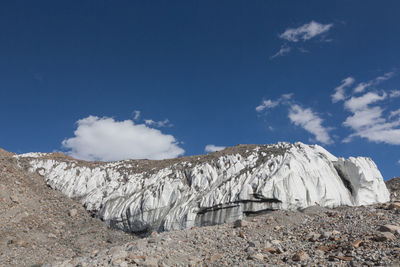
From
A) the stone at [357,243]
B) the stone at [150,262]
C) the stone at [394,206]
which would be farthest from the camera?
the stone at [394,206]

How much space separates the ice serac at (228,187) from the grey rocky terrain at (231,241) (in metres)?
2.71

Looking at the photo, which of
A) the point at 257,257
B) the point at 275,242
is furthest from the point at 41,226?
the point at 257,257

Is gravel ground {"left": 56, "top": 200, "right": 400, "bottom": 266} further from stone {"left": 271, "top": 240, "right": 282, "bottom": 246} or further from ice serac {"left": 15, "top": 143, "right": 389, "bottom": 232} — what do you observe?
ice serac {"left": 15, "top": 143, "right": 389, "bottom": 232}

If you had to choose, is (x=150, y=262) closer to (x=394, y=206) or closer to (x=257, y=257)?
(x=257, y=257)

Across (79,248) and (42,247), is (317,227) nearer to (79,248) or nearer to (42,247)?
(79,248)

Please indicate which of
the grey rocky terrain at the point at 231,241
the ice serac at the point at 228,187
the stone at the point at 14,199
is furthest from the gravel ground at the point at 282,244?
the stone at the point at 14,199

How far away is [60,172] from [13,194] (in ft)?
28.2

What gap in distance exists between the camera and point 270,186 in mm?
24047

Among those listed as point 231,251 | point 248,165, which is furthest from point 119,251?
point 248,165

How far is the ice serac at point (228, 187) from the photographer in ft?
79.5

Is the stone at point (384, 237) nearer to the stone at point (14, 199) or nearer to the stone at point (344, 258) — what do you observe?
the stone at point (344, 258)

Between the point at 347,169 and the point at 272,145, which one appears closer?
the point at 347,169

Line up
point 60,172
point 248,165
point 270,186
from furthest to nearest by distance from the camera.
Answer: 1. point 60,172
2. point 248,165
3. point 270,186

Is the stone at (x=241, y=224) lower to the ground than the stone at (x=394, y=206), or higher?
lower
